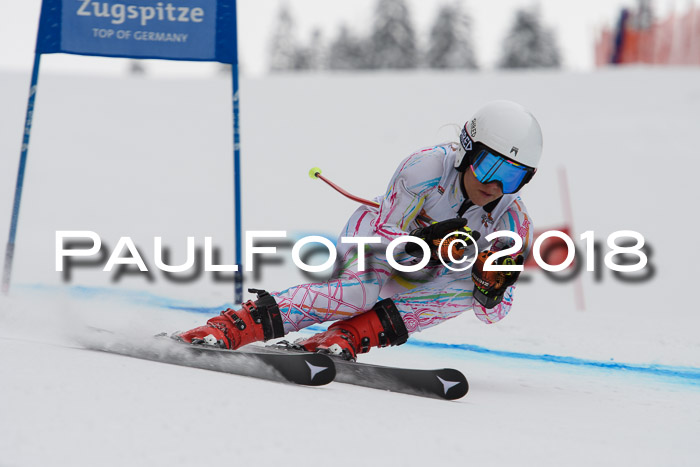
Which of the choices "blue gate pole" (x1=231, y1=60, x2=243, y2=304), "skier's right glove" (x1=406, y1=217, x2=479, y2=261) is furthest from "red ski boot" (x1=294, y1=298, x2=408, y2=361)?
"blue gate pole" (x1=231, y1=60, x2=243, y2=304)

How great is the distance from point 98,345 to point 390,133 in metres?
11.7

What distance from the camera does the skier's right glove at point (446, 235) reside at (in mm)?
3064

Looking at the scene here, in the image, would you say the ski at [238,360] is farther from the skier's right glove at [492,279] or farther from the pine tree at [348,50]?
the pine tree at [348,50]

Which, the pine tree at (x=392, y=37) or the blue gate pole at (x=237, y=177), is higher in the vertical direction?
the pine tree at (x=392, y=37)

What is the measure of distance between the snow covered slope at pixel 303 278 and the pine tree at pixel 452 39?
2089cm

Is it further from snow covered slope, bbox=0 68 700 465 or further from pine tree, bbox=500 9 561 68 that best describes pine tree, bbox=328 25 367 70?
snow covered slope, bbox=0 68 700 465

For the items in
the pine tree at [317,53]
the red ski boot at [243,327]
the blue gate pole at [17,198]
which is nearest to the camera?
the red ski boot at [243,327]

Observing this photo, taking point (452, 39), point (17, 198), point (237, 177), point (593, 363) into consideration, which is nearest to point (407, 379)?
point (593, 363)

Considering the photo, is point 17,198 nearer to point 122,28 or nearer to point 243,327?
point 122,28

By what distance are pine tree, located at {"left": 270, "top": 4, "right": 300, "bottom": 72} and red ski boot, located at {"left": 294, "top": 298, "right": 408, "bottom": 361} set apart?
45453mm

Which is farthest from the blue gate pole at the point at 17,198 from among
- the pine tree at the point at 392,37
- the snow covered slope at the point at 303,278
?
the pine tree at the point at 392,37

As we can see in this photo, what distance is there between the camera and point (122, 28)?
4828 millimetres

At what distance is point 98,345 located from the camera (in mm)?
3094

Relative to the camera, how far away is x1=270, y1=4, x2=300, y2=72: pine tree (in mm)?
47344
